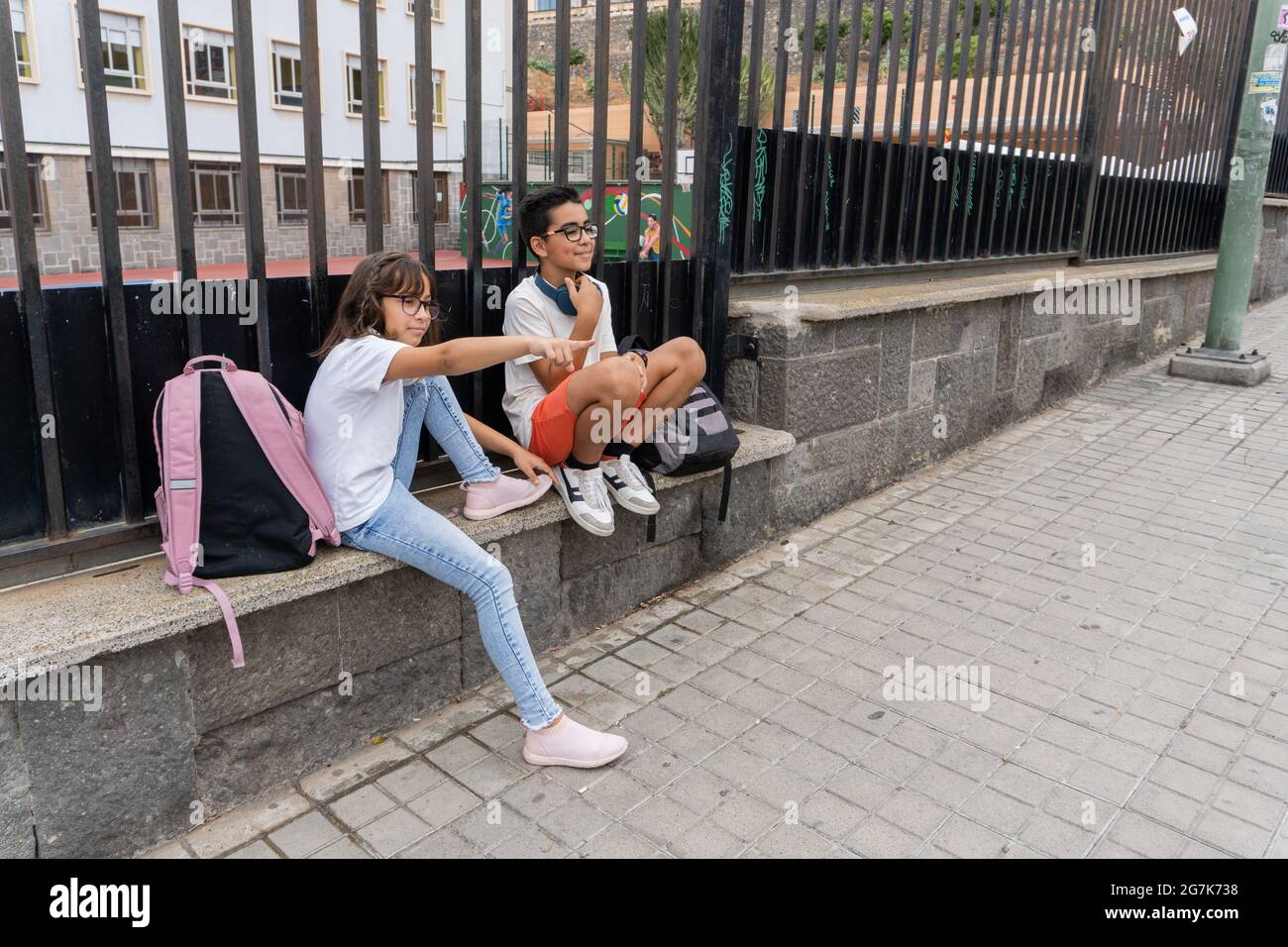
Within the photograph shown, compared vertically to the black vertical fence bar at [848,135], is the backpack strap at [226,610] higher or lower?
lower

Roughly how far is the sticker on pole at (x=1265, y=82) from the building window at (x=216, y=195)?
13.9 metres

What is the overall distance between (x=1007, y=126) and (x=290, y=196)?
1903cm

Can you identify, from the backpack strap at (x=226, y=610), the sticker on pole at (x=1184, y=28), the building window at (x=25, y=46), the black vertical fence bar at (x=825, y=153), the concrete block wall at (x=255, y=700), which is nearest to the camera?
the concrete block wall at (x=255, y=700)

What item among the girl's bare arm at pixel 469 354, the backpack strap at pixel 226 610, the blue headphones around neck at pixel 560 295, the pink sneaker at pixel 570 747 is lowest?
the pink sneaker at pixel 570 747

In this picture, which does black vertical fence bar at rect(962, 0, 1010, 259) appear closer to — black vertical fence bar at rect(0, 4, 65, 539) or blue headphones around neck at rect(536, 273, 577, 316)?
blue headphones around neck at rect(536, 273, 577, 316)

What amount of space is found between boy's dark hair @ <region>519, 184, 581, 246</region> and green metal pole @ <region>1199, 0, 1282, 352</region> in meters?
7.19

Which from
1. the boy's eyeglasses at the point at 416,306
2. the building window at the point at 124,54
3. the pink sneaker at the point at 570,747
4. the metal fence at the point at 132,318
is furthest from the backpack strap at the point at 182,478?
the building window at the point at 124,54

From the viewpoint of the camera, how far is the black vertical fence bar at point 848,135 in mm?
5238

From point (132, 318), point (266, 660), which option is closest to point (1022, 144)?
point (132, 318)

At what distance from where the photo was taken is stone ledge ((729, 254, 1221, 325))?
189 inches

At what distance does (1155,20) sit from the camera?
8.29 m

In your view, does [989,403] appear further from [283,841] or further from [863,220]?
[283,841]

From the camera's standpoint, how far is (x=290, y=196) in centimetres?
2227

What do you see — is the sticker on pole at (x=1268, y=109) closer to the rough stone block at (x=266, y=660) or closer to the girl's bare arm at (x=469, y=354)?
the girl's bare arm at (x=469, y=354)
